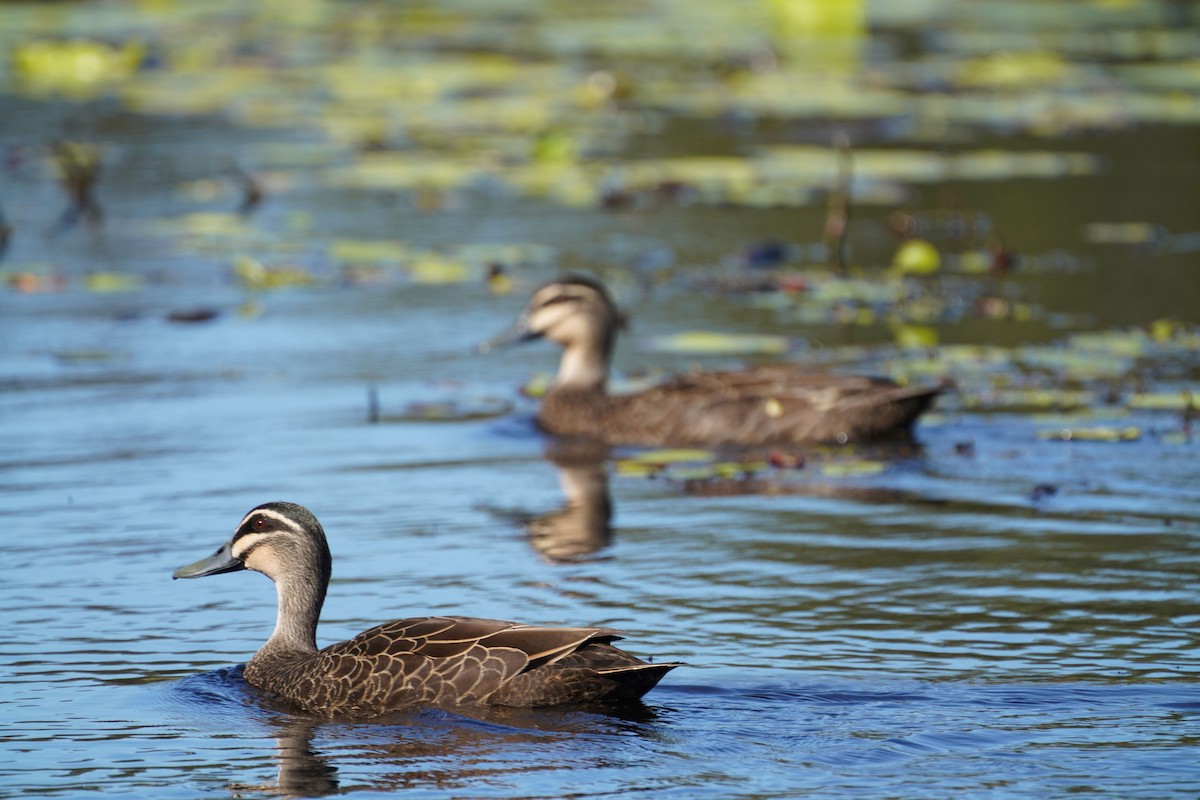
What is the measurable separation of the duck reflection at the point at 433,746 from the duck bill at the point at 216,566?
982 mm

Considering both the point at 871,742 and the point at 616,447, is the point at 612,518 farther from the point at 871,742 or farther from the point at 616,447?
the point at 871,742

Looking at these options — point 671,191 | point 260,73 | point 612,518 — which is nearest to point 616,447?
point 612,518

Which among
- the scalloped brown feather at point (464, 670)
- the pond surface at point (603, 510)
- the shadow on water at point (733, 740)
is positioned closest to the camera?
the shadow on water at point (733, 740)

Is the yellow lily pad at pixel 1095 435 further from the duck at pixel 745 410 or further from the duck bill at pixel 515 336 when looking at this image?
the duck bill at pixel 515 336

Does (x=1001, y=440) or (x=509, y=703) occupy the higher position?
(x=1001, y=440)

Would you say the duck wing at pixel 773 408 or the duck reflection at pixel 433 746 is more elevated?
the duck wing at pixel 773 408

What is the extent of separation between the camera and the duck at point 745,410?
12.8 metres

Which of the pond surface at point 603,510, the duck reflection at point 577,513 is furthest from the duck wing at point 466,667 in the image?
the duck reflection at point 577,513

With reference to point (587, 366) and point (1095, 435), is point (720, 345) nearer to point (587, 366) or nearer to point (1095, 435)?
point (587, 366)

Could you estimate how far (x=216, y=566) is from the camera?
30.0ft

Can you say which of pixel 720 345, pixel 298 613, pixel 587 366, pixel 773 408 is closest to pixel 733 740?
pixel 298 613

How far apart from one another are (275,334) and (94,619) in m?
6.31

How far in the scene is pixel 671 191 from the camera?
19922 mm

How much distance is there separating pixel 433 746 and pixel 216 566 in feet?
5.67
